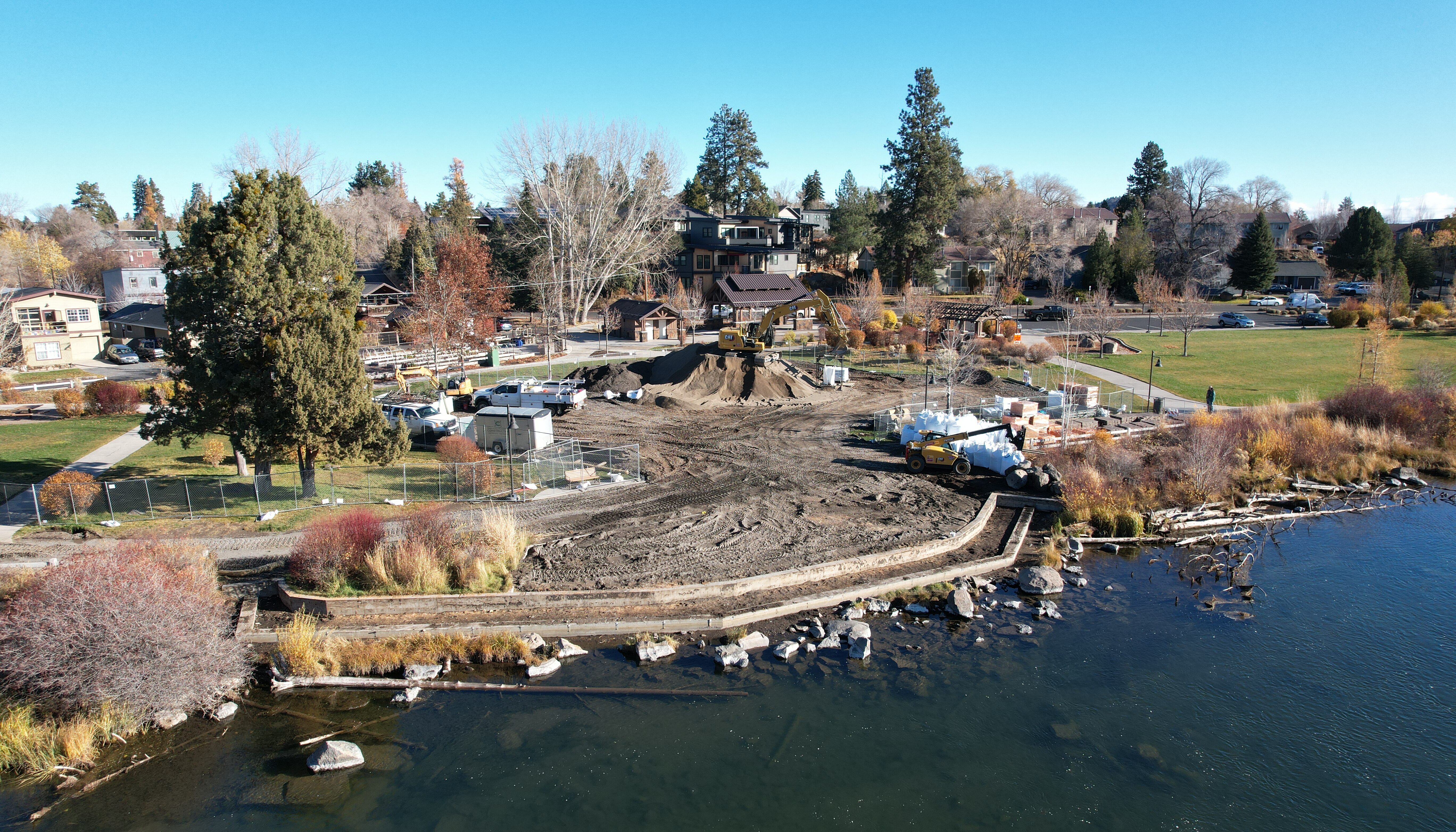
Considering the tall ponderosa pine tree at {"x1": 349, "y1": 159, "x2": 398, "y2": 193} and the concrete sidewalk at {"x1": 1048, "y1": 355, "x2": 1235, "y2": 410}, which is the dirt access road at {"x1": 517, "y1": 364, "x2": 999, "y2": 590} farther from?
the tall ponderosa pine tree at {"x1": 349, "y1": 159, "x2": 398, "y2": 193}

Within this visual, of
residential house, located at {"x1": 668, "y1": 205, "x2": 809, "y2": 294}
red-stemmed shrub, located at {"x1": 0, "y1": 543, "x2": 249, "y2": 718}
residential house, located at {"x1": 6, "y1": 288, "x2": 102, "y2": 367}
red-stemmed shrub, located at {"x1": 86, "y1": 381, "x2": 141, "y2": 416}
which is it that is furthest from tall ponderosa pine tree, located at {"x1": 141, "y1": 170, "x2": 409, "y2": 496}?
residential house, located at {"x1": 668, "y1": 205, "x2": 809, "y2": 294}

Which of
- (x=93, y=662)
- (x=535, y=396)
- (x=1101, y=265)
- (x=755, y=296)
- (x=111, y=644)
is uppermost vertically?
(x=1101, y=265)

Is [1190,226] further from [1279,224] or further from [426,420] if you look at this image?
[426,420]

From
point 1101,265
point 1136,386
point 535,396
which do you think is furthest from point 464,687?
point 1101,265

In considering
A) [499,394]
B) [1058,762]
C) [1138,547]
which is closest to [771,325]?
[499,394]

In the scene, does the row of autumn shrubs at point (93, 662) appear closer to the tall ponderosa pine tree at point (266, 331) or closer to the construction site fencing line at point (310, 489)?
the tall ponderosa pine tree at point (266, 331)
